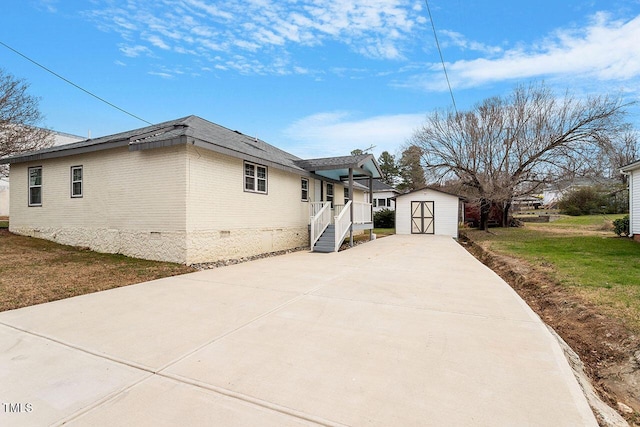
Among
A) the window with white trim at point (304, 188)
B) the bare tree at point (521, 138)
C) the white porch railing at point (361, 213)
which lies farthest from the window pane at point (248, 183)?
the bare tree at point (521, 138)

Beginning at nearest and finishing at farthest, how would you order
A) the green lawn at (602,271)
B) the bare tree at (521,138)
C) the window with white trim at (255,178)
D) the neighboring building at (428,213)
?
the green lawn at (602,271) → the window with white trim at (255,178) → the bare tree at (521,138) → the neighboring building at (428,213)

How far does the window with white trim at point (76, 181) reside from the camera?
10.4 meters

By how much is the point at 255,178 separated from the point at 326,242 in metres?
3.90

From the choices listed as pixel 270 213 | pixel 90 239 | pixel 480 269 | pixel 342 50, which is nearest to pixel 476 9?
pixel 342 50

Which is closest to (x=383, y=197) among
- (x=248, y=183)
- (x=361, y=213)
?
(x=361, y=213)

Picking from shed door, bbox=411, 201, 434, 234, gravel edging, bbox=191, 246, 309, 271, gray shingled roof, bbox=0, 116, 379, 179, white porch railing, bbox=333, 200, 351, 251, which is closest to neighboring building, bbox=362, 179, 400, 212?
shed door, bbox=411, 201, 434, 234

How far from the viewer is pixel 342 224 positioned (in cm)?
1334

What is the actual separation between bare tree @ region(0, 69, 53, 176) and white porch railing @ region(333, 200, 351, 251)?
1602 cm

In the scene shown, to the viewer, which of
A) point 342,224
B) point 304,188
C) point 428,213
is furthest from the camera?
point 428,213

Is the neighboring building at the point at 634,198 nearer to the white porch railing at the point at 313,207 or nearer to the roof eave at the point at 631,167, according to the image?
the roof eave at the point at 631,167

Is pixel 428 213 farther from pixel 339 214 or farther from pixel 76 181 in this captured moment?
pixel 76 181

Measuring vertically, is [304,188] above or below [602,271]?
above

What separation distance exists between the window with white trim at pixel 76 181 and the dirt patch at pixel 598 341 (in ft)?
42.7

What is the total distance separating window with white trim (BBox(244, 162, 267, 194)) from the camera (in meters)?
10.7
